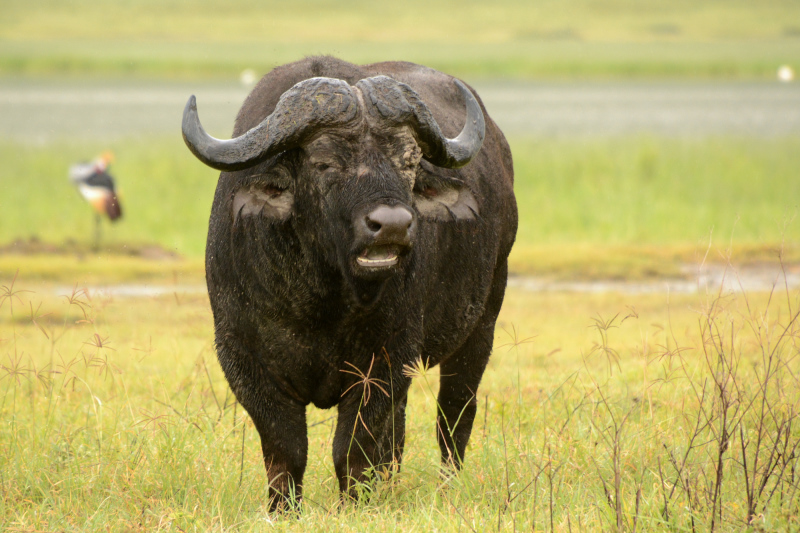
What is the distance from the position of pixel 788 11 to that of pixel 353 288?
82.4 meters

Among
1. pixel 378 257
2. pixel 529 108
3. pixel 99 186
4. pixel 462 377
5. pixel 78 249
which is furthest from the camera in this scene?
pixel 529 108

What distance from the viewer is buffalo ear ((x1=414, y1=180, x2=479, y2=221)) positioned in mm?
4520

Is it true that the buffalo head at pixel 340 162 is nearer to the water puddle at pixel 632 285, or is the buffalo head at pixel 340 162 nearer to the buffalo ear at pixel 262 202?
the buffalo ear at pixel 262 202

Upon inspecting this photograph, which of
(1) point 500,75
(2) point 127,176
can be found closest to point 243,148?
(2) point 127,176

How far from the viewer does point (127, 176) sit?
61.5ft

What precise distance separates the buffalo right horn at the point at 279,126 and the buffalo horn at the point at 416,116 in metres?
0.12

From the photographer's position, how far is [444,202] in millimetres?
4547

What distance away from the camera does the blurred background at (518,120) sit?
1438cm

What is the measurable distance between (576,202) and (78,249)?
841cm

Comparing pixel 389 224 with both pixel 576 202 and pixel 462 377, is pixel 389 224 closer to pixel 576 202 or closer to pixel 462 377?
pixel 462 377

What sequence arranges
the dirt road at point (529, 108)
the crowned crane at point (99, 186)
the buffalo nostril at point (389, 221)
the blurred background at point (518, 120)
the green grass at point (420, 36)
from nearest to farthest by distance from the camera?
the buffalo nostril at point (389, 221) → the crowned crane at point (99, 186) → the blurred background at point (518, 120) → the dirt road at point (529, 108) → the green grass at point (420, 36)

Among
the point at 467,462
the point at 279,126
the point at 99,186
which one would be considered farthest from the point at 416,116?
the point at 99,186

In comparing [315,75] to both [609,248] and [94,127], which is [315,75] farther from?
[94,127]

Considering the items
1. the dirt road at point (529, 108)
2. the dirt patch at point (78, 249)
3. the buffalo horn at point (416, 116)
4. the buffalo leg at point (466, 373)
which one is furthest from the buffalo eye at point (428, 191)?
Result: the dirt road at point (529, 108)
